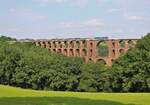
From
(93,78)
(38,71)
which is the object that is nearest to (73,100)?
(93,78)

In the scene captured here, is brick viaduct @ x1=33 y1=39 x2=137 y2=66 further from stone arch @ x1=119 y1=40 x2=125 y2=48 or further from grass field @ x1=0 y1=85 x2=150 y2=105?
grass field @ x1=0 y1=85 x2=150 y2=105

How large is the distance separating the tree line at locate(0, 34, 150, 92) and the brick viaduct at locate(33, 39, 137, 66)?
659 inches

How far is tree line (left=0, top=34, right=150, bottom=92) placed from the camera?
56.3 meters

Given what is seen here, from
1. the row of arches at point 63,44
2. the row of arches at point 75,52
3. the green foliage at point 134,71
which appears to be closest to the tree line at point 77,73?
the green foliage at point 134,71

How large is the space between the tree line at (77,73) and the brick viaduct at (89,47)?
54.9 ft

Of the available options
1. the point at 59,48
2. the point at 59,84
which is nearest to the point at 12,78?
the point at 59,84

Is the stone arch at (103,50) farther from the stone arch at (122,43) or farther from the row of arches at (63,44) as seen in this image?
the stone arch at (122,43)

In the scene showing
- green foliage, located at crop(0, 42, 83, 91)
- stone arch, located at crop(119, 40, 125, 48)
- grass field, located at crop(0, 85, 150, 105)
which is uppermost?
stone arch, located at crop(119, 40, 125, 48)

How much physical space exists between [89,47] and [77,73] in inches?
1038

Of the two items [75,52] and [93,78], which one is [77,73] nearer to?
[93,78]

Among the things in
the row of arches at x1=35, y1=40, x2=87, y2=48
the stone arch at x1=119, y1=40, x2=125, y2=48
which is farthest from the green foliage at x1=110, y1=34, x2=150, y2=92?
the row of arches at x1=35, y1=40, x2=87, y2=48

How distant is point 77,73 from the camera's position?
241 ft

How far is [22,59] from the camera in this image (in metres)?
76.3

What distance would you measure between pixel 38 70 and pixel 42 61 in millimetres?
Answer: 3075
